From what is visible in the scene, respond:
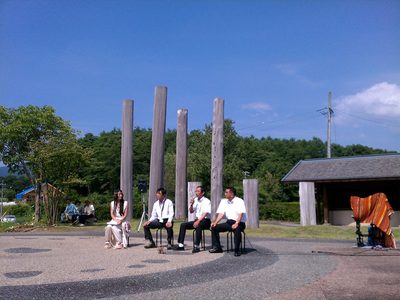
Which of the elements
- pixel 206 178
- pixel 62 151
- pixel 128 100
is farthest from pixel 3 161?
Result: pixel 206 178

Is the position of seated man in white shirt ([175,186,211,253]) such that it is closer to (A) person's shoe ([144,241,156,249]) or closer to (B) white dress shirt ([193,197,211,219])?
(B) white dress shirt ([193,197,211,219])

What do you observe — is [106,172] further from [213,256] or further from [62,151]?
[213,256]

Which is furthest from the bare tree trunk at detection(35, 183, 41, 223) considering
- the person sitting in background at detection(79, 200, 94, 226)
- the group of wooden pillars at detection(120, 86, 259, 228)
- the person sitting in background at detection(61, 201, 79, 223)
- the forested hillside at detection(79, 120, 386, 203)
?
the forested hillside at detection(79, 120, 386, 203)

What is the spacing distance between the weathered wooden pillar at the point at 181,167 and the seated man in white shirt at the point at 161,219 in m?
8.77

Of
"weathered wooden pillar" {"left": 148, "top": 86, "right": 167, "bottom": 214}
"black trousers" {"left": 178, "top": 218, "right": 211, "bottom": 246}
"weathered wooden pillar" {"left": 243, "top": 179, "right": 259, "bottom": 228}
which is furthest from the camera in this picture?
"weathered wooden pillar" {"left": 148, "top": 86, "right": 167, "bottom": 214}

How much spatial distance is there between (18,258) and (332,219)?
1989cm

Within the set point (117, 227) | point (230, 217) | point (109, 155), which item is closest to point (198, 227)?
point (230, 217)

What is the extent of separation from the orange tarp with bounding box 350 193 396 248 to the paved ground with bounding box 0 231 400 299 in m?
0.79

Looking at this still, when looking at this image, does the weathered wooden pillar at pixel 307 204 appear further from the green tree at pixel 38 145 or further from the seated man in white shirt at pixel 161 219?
the seated man in white shirt at pixel 161 219

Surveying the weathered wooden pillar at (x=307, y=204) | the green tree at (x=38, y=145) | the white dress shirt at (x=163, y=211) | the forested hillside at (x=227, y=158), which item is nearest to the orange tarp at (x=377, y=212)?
the white dress shirt at (x=163, y=211)

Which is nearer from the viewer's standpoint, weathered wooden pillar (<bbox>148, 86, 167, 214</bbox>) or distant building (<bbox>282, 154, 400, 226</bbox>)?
weathered wooden pillar (<bbox>148, 86, 167, 214</bbox>)

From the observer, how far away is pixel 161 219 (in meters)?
10.8

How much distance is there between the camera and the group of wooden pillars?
685 inches

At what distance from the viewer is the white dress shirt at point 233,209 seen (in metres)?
9.66
